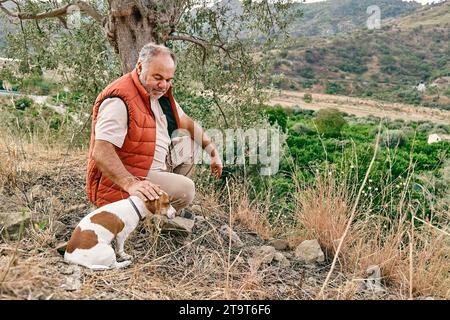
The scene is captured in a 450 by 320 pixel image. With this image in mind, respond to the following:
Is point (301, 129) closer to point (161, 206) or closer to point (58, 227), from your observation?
point (58, 227)

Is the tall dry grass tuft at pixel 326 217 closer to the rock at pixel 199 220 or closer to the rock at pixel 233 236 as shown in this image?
the rock at pixel 233 236

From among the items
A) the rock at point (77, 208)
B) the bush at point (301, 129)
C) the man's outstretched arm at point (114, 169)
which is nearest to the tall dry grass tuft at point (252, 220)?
the rock at point (77, 208)

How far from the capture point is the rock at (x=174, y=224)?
12.6 feet

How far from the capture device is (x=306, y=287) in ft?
11.7

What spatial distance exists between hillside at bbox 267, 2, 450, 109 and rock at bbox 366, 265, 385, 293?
54.6 meters

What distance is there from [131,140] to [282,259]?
1553 mm

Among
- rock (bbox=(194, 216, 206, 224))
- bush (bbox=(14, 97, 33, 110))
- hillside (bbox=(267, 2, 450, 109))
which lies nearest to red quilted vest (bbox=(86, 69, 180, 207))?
rock (bbox=(194, 216, 206, 224))

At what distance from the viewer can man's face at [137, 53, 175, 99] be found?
144 inches

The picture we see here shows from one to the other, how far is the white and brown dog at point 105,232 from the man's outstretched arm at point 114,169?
0.31 ft

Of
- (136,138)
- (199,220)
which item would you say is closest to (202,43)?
(199,220)

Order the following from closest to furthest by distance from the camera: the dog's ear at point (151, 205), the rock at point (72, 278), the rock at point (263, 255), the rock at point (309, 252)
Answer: the rock at point (72, 278)
the dog's ear at point (151, 205)
the rock at point (263, 255)
the rock at point (309, 252)

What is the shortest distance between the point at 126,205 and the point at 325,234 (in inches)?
78.1
